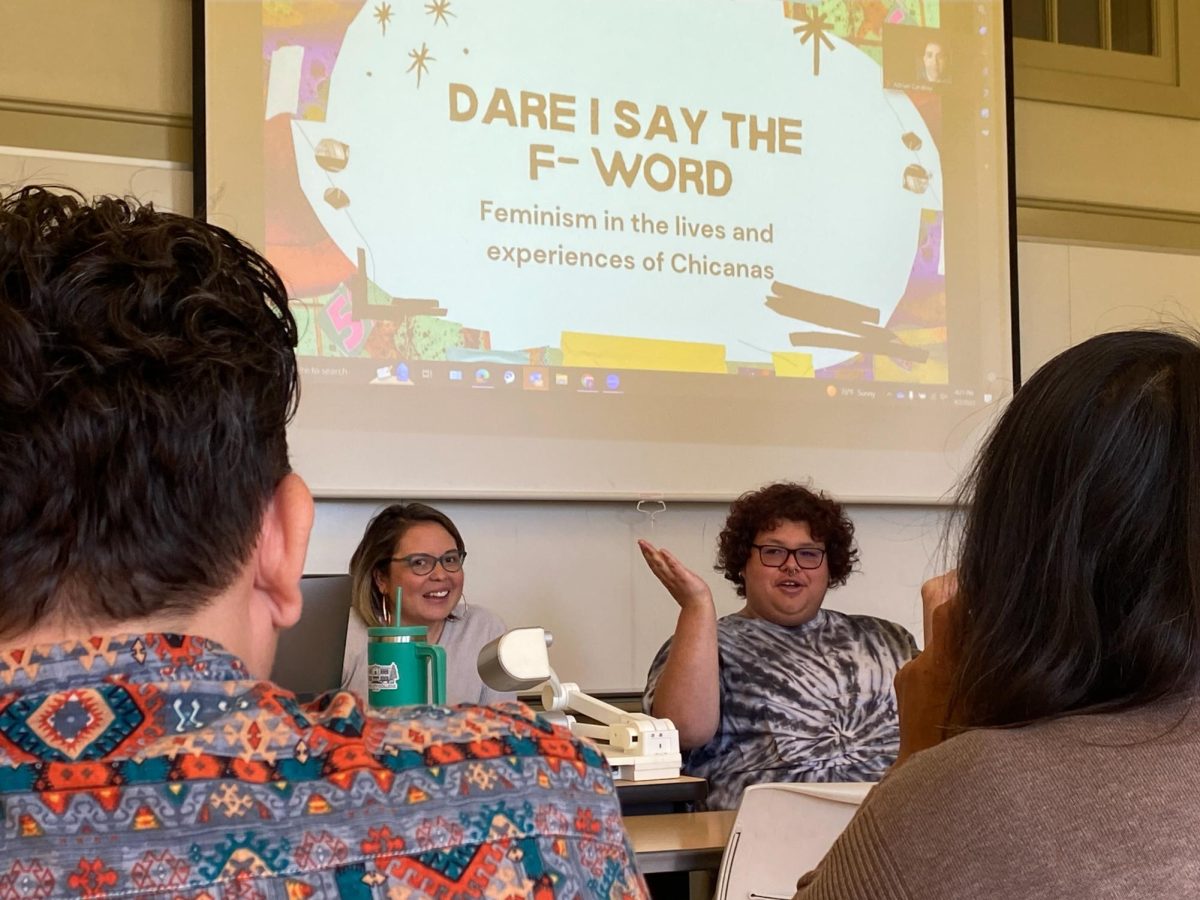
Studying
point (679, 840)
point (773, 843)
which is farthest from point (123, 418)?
point (679, 840)

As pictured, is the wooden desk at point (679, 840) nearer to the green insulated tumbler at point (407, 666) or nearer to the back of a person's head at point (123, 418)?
the green insulated tumbler at point (407, 666)

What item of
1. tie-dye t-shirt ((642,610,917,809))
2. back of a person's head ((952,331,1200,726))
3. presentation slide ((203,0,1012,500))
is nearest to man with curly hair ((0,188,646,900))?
back of a person's head ((952,331,1200,726))

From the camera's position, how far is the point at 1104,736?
976 millimetres

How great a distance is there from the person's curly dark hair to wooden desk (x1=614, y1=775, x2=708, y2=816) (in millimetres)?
1047

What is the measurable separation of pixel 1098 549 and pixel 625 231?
2.75 m

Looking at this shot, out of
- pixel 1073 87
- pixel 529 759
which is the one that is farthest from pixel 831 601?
pixel 529 759

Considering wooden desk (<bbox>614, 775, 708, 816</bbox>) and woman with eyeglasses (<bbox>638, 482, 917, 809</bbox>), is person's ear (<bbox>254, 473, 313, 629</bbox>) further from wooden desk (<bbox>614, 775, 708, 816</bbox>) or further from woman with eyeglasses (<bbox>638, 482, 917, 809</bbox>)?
woman with eyeglasses (<bbox>638, 482, 917, 809</bbox>)

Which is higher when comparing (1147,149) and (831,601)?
(1147,149)

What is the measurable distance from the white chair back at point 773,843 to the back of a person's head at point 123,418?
1.02 metres

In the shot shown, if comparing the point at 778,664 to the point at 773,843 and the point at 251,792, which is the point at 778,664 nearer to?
the point at 773,843

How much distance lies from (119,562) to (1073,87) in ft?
14.4

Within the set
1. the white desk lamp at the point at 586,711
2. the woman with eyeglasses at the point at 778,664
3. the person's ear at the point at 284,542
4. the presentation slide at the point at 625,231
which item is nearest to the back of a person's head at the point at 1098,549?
the person's ear at the point at 284,542

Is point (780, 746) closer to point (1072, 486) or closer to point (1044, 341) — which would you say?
point (1072, 486)

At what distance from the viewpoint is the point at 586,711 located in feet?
7.33
